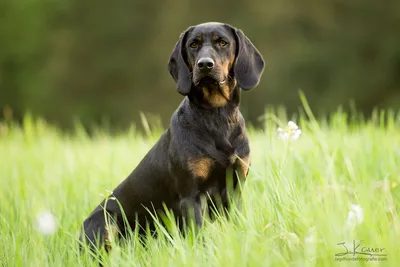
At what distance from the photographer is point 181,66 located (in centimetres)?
409

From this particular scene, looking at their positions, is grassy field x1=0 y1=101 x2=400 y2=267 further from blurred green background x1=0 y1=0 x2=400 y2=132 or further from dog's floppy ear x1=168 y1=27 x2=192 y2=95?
blurred green background x1=0 y1=0 x2=400 y2=132

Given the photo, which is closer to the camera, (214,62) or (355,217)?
(355,217)

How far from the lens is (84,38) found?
2197 cm

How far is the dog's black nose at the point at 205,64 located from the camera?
3.79 metres

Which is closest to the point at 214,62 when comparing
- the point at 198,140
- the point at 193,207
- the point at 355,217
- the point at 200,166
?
the point at 198,140

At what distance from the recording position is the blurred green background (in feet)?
59.2

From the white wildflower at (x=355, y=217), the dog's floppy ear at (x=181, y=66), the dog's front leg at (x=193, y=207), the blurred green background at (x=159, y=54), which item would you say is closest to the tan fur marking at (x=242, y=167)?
the dog's front leg at (x=193, y=207)

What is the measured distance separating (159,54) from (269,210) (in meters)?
18.0

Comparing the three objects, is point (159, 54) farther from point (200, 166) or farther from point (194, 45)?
point (200, 166)

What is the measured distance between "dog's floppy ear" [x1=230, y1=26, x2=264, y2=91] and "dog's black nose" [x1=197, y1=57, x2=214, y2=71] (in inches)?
9.7

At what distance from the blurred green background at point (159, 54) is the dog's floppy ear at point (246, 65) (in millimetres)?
13312

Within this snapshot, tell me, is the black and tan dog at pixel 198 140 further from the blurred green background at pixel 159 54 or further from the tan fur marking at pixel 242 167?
the blurred green background at pixel 159 54

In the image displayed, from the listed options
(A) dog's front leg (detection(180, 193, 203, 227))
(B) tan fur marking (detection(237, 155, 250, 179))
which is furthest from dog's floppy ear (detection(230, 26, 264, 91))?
(A) dog's front leg (detection(180, 193, 203, 227))

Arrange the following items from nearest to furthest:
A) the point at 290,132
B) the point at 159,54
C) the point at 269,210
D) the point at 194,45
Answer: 1. the point at 269,210
2. the point at 290,132
3. the point at 194,45
4. the point at 159,54
